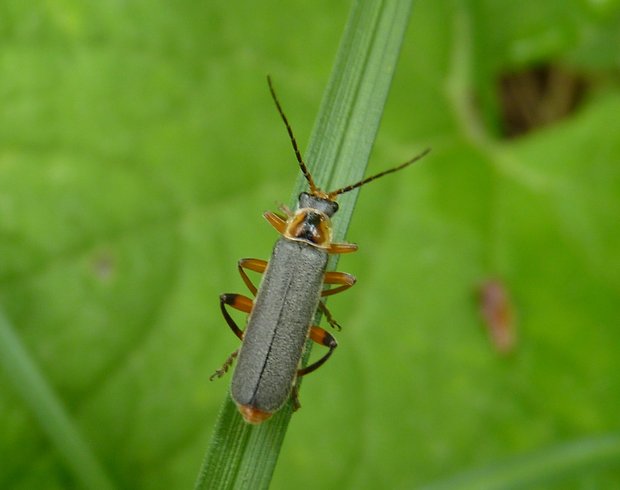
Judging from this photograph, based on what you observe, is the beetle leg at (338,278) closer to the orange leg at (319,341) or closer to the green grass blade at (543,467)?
the orange leg at (319,341)

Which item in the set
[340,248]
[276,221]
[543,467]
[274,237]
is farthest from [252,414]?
Result: [543,467]

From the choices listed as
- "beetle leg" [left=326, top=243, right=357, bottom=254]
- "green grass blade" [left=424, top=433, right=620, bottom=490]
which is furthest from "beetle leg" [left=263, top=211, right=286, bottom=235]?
"green grass blade" [left=424, top=433, right=620, bottom=490]

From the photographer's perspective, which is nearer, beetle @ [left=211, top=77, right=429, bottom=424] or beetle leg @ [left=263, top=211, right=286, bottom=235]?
beetle @ [left=211, top=77, right=429, bottom=424]

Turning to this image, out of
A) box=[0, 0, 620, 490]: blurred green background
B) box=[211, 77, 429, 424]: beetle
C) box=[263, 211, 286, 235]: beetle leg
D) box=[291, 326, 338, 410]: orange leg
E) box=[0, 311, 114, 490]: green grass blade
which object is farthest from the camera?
box=[0, 0, 620, 490]: blurred green background

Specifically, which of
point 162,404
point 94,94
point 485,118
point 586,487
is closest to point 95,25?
point 94,94

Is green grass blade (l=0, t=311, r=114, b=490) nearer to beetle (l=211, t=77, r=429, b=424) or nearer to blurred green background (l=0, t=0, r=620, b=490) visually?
blurred green background (l=0, t=0, r=620, b=490)

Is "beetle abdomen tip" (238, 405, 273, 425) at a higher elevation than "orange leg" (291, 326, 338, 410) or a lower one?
lower
